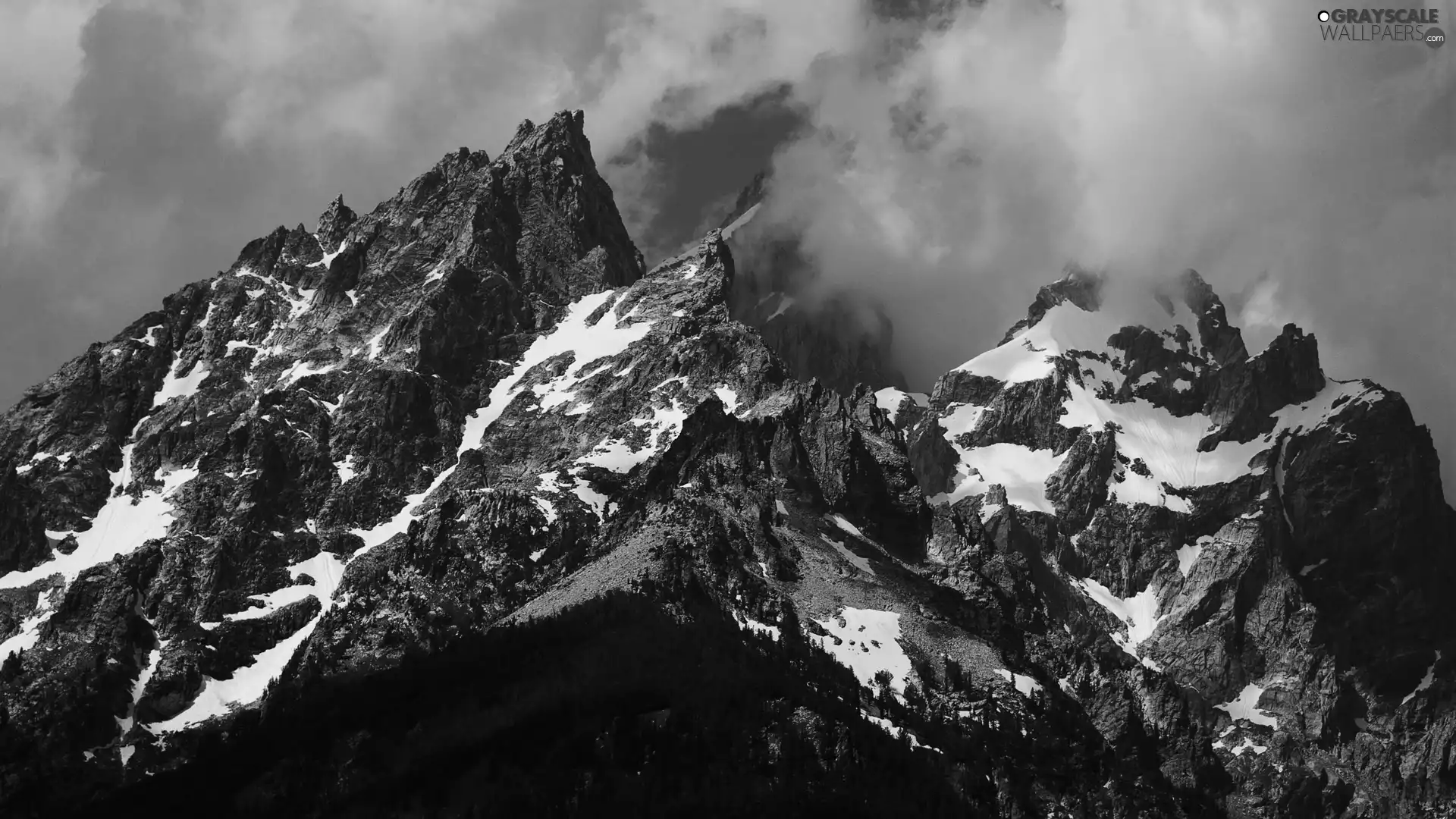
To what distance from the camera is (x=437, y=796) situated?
646ft

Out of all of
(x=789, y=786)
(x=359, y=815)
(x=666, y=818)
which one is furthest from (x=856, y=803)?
(x=359, y=815)

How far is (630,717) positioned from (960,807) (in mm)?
32071

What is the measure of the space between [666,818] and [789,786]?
40.4 ft

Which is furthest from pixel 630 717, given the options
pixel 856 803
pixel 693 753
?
pixel 856 803

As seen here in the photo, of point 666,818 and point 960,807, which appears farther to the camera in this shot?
point 960,807

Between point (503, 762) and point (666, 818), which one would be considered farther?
point (503, 762)

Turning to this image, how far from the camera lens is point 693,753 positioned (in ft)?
639

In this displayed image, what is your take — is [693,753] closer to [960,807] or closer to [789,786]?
[789,786]

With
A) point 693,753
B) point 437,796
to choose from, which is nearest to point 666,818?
point 693,753

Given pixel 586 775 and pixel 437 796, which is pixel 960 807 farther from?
pixel 437 796

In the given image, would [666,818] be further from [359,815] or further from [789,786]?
[359,815]

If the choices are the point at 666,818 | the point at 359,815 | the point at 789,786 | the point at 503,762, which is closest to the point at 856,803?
the point at 789,786

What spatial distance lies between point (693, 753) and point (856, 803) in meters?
15.7

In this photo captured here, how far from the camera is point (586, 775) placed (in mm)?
193375
